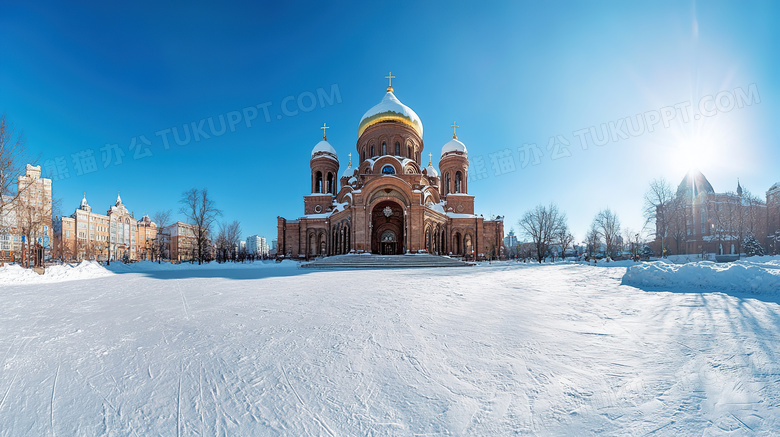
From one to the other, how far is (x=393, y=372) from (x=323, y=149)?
128 ft

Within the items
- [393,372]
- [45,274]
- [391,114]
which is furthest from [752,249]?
[45,274]

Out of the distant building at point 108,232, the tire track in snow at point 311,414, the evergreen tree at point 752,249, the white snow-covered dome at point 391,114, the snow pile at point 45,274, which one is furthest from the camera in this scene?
the distant building at point 108,232

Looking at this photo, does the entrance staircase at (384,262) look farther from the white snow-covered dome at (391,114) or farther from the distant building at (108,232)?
the distant building at (108,232)

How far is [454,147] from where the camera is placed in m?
38.9

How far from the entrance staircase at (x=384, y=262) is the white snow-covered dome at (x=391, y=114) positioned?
56.3ft

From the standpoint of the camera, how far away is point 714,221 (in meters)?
38.6

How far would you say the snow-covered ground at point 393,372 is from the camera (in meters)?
2.26

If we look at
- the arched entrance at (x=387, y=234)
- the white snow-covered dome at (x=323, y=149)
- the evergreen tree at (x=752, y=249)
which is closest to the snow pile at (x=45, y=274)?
the arched entrance at (x=387, y=234)

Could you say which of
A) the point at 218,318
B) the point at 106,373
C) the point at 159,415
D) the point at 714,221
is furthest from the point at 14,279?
the point at 714,221

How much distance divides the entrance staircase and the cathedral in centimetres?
271

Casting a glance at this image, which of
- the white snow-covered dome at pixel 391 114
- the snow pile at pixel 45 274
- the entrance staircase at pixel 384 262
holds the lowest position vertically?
the entrance staircase at pixel 384 262

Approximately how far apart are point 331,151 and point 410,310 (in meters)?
36.5

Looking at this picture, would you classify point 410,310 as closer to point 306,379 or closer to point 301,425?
point 306,379

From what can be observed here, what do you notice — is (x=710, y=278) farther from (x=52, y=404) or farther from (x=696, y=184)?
(x=696, y=184)
